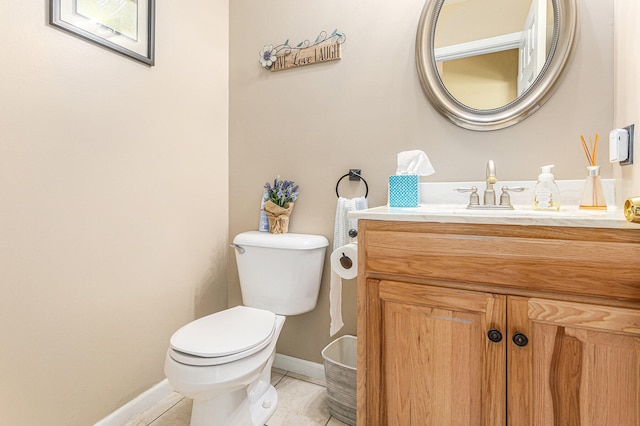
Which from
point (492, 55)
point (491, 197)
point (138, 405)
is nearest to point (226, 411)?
point (138, 405)

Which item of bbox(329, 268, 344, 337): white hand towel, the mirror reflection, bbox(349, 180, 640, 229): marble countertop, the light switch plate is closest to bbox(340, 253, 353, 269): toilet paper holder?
bbox(329, 268, 344, 337): white hand towel

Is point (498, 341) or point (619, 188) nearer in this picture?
point (498, 341)

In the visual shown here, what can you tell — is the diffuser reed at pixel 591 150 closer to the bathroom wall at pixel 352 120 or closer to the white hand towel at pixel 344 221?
the bathroom wall at pixel 352 120

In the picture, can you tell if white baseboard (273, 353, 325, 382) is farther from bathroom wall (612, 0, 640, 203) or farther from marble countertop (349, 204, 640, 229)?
bathroom wall (612, 0, 640, 203)

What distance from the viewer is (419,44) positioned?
4.77 feet

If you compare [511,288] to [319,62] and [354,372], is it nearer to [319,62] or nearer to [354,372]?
[354,372]

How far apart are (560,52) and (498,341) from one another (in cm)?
109

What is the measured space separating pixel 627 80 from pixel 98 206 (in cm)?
192

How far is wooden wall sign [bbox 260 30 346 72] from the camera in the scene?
1.65 m

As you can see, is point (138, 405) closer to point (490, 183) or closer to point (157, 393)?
point (157, 393)

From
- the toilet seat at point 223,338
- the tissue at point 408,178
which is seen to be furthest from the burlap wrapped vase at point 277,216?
the tissue at point 408,178

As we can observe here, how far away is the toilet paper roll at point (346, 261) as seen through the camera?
125 centimetres

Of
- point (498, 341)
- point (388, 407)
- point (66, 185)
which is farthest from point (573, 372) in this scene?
point (66, 185)

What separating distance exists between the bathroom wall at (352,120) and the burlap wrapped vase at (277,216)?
0.07m
